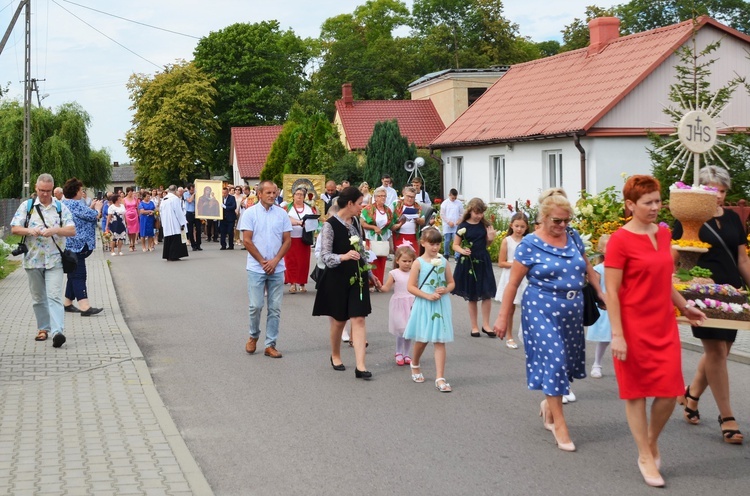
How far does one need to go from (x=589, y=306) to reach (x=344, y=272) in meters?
3.23

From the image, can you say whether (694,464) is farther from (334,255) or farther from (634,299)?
(334,255)

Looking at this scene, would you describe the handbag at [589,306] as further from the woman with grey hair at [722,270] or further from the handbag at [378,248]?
the handbag at [378,248]

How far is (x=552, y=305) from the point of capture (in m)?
6.71

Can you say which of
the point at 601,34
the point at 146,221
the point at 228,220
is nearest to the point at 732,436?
the point at 601,34

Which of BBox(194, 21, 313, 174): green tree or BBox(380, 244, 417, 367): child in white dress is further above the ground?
BBox(194, 21, 313, 174): green tree

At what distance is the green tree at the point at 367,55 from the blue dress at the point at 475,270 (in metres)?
62.6

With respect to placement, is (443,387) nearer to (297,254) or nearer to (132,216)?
(297,254)

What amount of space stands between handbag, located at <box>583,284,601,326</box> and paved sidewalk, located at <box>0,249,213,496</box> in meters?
2.87

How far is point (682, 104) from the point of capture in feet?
57.8

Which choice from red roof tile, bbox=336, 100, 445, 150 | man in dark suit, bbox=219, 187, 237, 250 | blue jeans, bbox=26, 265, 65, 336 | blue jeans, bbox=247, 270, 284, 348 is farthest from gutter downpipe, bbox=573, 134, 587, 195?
red roof tile, bbox=336, 100, 445, 150

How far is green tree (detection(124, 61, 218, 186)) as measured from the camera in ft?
226

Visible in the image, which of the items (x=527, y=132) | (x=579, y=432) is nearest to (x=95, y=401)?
(x=579, y=432)

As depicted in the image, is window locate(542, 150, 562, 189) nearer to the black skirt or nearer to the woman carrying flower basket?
the black skirt

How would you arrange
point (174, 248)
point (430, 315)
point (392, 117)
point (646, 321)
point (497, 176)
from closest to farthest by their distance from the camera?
point (646, 321) → point (430, 315) → point (174, 248) → point (497, 176) → point (392, 117)
